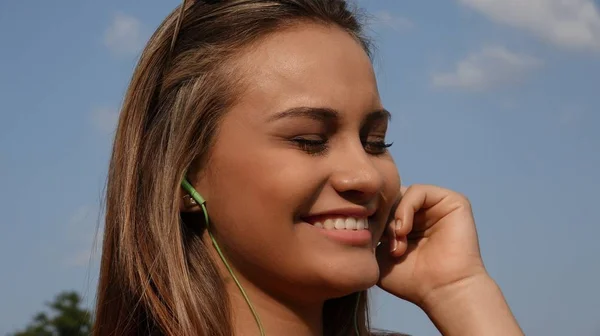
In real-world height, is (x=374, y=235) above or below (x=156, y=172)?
below

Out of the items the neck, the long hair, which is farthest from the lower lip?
the long hair

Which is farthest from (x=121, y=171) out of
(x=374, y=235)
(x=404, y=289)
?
(x=404, y=289)

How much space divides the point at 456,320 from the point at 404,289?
25cm

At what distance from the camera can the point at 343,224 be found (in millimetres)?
3350

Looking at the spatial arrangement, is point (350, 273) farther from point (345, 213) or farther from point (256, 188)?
point (256, 188)

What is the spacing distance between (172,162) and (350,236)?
2.28 ft

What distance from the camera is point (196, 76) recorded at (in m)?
3.56

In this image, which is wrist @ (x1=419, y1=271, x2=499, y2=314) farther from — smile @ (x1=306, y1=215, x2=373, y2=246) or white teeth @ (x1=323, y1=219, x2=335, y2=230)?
white teeth @ (x1=323, y1=219, x2=335, y2=230)

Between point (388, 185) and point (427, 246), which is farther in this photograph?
point (427, 246)

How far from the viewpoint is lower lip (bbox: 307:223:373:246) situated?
10.8 ft

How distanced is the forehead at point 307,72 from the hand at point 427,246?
55cm

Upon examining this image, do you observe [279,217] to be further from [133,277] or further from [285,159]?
[133,277]

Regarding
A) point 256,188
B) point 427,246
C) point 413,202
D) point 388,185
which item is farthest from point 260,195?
point 427,246

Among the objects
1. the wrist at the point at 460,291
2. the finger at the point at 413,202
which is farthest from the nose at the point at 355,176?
the wrist at the point at 460,291
